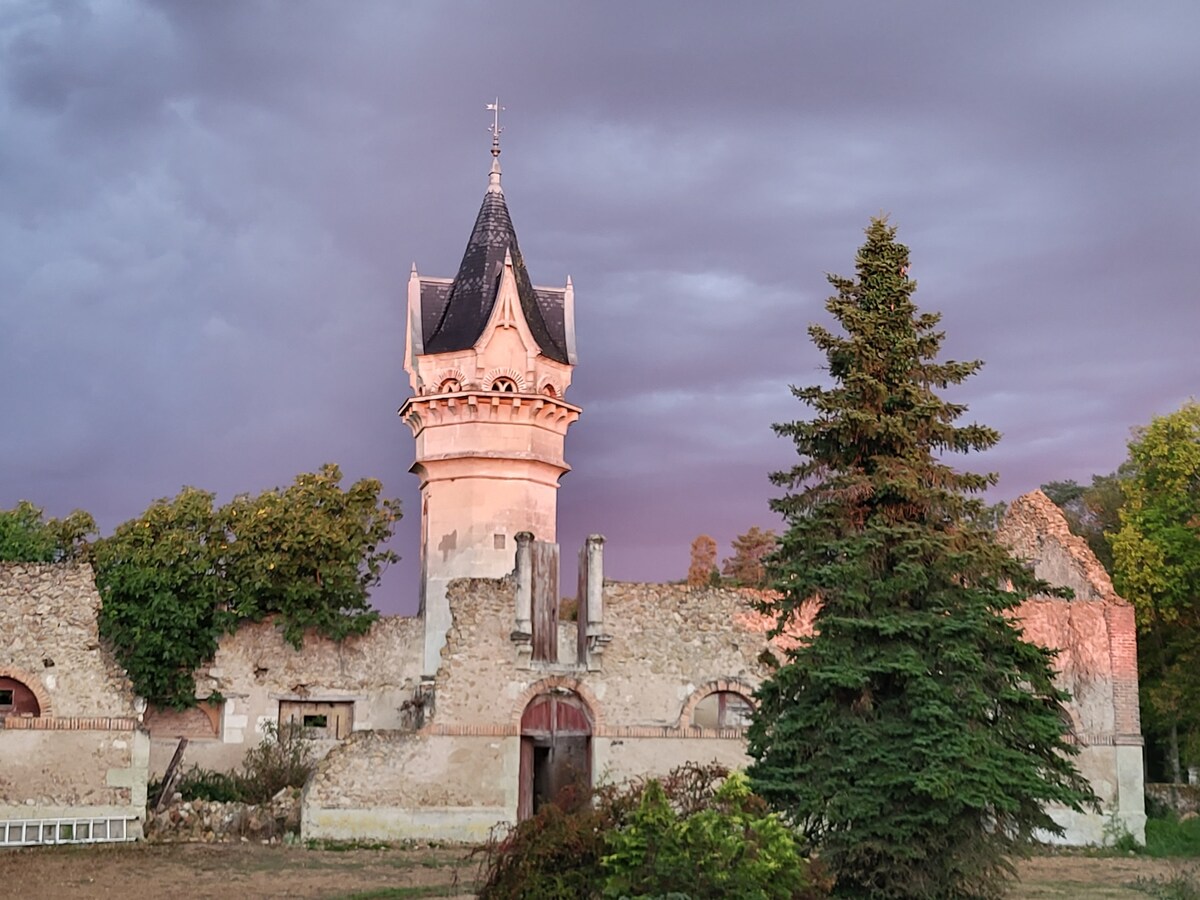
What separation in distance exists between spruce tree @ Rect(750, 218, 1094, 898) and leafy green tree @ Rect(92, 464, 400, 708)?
1065cm

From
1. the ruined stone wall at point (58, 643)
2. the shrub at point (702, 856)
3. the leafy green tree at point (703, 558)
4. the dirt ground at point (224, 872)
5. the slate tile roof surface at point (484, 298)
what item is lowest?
the dirt ground at point (224, 872)

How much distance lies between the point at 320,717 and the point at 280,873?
22.6 feet

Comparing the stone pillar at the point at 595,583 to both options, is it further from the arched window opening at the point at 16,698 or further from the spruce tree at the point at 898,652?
the arched window opening at the point at 16,698

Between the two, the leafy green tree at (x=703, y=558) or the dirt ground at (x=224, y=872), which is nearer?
the dirt ground at (x=224, y=872)

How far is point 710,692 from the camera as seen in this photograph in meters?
22.5

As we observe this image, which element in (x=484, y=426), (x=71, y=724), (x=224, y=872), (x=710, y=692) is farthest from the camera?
(x=484, y=426)

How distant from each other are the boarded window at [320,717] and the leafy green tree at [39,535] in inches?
189

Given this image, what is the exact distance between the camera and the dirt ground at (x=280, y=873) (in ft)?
Result: 51.0

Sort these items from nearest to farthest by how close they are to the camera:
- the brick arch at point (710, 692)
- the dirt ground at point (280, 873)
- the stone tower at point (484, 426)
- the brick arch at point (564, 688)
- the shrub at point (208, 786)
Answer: the dirt ground at point (280, 873), the brick arch at point (564, 688), the shrub at point (208, 786), the brick arch at point (710, 692), the stone tower at point (484, 426)

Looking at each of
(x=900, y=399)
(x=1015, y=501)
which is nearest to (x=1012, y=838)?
(x=900, y=399)

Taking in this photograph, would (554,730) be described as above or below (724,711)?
below

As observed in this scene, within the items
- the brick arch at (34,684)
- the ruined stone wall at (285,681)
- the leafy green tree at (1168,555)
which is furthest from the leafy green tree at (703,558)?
the brick arch at (34,684)

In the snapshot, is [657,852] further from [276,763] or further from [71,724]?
[276,763]

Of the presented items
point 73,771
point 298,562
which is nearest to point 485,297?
point 298,562
